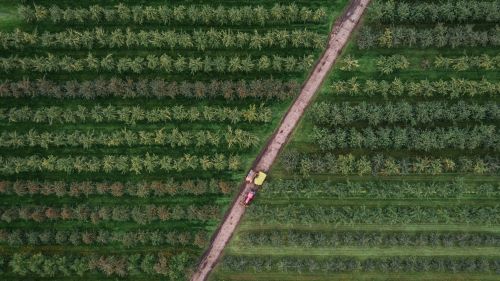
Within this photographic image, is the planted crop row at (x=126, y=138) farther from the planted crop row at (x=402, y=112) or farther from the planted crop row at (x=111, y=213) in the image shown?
the planted crop row at (x=402, y=112)

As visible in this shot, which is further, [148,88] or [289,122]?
[289,122]

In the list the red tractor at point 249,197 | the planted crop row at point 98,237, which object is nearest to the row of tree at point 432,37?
the red tractor at point 249,197

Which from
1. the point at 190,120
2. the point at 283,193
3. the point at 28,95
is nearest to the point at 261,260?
the point at 283,193

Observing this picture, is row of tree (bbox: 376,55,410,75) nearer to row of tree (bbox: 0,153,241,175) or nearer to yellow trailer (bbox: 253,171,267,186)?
yellow trailer (bbox: 253,171,267,186)

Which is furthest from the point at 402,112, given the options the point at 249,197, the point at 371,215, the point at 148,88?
the point at 148,88

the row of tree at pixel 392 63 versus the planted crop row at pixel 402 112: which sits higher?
the row of tree at pixel 392 63

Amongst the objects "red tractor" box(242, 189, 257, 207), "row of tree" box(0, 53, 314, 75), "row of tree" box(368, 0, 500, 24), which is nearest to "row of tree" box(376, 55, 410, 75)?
"row of tree" box(368, 0, 500, 24)

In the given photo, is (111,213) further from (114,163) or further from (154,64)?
(154,64)
